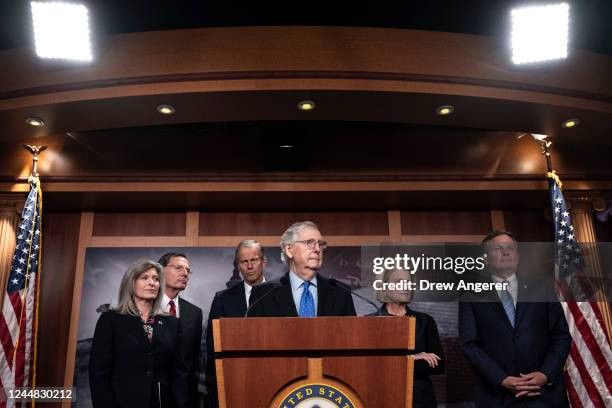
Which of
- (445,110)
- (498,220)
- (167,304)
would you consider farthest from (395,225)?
(167,304)

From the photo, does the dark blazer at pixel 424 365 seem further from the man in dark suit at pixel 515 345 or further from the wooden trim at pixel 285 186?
the wooden trim at pixel 285 186

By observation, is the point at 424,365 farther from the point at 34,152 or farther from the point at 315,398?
the point at 34,152

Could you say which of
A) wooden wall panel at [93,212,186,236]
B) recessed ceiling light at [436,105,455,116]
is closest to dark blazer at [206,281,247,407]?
wooden wall panel at [93,212,186,236]

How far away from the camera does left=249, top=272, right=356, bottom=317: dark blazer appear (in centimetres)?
216

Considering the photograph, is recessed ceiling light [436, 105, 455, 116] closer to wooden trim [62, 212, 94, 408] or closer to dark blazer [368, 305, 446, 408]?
dark blazer [368, 305, 446, 408]

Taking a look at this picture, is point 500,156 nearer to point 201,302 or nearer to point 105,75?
point 201,302

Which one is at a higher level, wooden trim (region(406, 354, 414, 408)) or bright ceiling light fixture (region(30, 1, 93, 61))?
bright ceiling light fixture (region(30, 1, 93, 61))

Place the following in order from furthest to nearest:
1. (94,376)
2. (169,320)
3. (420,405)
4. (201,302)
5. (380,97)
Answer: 1. (201,302)
2. (380,97)
3. (420,405)
4. (169,320)
5. (94,376)

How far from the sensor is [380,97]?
338cm

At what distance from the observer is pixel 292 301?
218 cm

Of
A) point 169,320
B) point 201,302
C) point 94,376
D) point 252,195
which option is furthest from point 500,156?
point 94,376

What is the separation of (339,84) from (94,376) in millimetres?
2066

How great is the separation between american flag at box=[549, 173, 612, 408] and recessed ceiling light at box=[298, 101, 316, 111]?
2040 mm

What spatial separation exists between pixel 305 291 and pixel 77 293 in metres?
3.03
